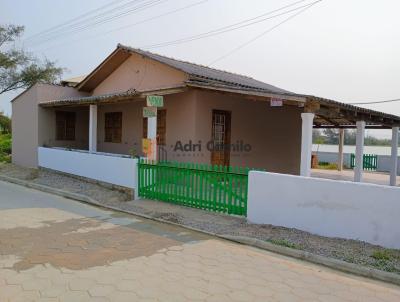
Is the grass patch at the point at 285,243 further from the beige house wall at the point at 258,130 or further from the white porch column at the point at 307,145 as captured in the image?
the beige house wall at the point at 258,130

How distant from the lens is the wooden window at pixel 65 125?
1705 centimetres

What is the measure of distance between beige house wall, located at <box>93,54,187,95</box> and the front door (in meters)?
1.79

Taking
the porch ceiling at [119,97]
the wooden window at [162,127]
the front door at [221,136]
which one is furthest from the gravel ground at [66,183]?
the front door at [221,136]

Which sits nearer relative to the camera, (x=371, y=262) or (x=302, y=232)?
(x=371, y=262)

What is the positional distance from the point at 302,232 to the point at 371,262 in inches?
61.1

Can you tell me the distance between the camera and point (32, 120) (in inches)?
656

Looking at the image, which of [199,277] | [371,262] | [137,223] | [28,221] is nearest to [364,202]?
[371,262]

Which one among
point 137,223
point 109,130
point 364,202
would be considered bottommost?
point 137,223

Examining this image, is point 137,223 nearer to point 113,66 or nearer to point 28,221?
point 28,221

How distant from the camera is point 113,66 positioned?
51.2 feet

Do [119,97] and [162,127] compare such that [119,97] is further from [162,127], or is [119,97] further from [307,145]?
[307,145]

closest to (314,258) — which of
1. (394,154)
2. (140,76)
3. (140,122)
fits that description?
(140,122)

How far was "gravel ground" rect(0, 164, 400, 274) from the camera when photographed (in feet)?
Answer: 17.8

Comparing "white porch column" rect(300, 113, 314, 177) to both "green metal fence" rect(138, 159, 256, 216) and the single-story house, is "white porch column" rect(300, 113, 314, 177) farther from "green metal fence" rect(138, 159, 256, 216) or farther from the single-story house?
"green metal fence" rect(138, 159, 256, 216)
